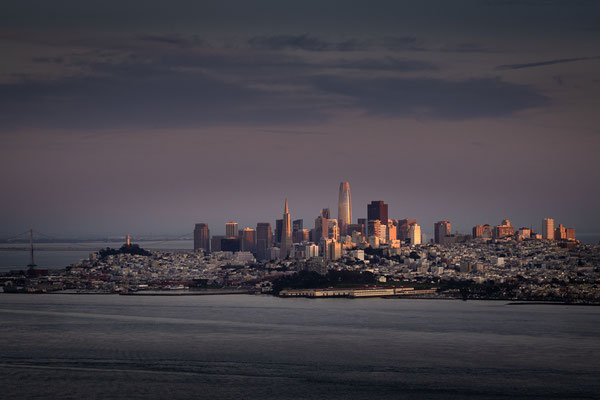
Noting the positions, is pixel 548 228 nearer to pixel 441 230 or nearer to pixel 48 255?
pixel 441 230

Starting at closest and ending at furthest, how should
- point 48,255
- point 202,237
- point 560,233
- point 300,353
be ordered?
point 300,353 < point 560,233 < point 202,237 < point 48,255

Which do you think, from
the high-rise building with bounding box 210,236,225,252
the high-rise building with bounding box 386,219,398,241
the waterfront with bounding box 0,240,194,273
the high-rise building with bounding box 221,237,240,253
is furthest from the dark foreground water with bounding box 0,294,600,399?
the high-rise building with bounding box 210,236,225,252

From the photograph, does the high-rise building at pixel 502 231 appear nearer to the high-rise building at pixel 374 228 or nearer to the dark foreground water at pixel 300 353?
the high-rise building at pixel 374 228

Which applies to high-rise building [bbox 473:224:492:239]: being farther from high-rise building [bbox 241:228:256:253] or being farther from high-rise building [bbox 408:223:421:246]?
high-rise building [bbox 241:228:256:253]

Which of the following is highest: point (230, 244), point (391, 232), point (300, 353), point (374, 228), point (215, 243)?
point (374, 228)

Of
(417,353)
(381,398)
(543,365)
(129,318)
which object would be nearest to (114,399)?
(381,398)

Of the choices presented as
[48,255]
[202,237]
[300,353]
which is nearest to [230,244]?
[202,237]

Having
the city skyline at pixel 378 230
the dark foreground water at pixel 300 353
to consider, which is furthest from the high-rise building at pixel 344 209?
the dark foreground water at pixel 300 353
